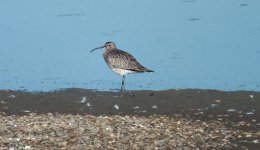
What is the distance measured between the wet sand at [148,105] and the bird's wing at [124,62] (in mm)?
1069

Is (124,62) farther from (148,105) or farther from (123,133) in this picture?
(123,133)

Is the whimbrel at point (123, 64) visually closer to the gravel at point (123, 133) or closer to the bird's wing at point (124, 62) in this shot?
the bird's wing at point (124, 62)

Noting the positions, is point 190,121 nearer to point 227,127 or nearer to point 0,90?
point 227,127

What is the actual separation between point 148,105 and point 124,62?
2.98 meters

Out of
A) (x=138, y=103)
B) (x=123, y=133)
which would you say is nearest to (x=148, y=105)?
(x=138, y=103)

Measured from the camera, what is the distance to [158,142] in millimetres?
15781

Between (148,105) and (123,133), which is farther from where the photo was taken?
(148,105)

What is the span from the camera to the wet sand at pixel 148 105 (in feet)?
63.1

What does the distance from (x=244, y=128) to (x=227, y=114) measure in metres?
1.86

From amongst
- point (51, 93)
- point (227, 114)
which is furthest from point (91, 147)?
point (51, 93)

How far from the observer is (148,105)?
68.4 feet

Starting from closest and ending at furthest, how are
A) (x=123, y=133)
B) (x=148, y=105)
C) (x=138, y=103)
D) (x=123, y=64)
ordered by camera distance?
(x=123, y=133)
(x=148, y=105)
(x=138, y=103)
(x=123, y=64)

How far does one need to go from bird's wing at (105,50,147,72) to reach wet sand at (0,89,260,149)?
3.51 feet

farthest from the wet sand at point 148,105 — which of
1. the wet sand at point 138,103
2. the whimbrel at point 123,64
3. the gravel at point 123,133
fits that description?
the whimbrel at point 123,64
